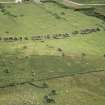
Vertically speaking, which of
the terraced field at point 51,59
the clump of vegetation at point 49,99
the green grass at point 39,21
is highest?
the clump of vegetation at point 49,99

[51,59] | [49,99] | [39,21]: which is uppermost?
[49,99]

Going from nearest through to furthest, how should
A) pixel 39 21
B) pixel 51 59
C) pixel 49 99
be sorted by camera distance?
pixel 49 99
pixel 51 59
pixel 39 21

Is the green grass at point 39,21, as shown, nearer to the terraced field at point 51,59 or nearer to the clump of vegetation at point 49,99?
the terraced field at point 51,59

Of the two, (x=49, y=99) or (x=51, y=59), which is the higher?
(x=49, y=99)

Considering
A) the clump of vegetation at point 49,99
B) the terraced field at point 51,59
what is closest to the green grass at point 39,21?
the terraced field at point 51,59

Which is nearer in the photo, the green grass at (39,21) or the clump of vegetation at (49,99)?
the clump of vegetation at (49,99)

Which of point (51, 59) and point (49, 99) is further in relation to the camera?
point (51, 59)

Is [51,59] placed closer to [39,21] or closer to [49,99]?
[49,99]

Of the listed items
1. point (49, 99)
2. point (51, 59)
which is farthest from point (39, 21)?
point (49, 99)

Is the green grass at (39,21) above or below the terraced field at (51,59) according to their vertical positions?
below
